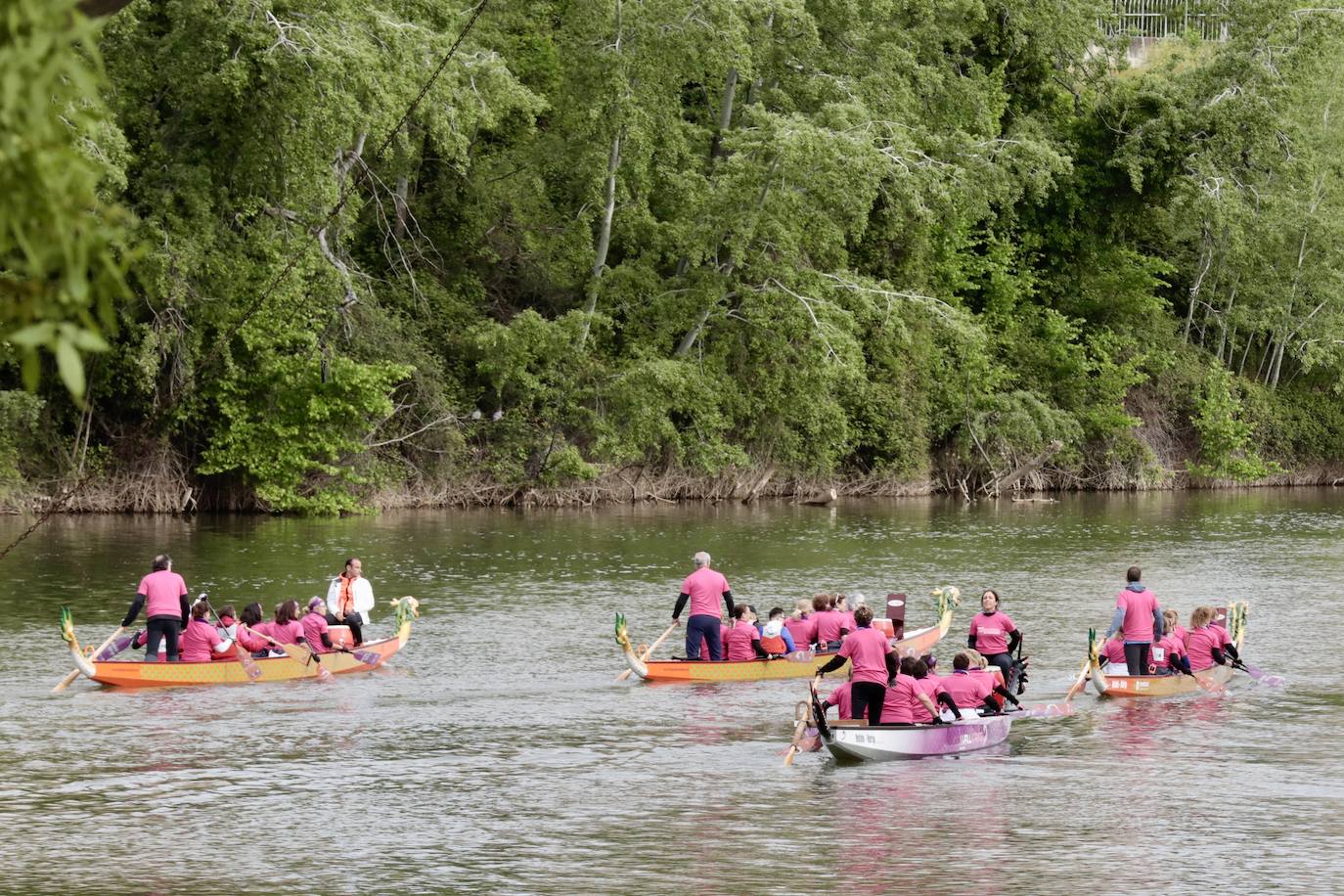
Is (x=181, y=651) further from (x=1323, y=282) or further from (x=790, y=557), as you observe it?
(x=1323, y=282)

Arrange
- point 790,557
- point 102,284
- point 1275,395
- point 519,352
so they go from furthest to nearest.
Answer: point 1275,395, point 519,352, point 790,557, point 102,284

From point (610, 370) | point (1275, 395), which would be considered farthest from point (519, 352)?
point (1275, 395)

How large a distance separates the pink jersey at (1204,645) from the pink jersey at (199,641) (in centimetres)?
1224

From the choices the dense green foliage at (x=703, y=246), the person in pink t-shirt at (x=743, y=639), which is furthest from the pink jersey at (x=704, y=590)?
the dense green foliage at (x=703, y=246)

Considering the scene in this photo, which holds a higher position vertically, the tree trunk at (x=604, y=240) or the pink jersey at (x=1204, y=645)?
the tree trunk at (x=604, y=240)

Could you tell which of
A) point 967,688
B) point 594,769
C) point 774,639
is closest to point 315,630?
point 774,639

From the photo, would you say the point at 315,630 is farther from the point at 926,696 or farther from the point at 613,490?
the point at 613,490

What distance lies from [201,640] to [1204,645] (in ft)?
41.4

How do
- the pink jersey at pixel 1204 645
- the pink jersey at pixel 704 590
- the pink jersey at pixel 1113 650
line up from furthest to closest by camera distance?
the pink jersey at pixel 1204 645 → the pink jersey at pixel 704 590 → the pink jersey at pixel 1113 650

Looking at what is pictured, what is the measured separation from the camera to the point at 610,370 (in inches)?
1892

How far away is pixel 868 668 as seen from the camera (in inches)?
699

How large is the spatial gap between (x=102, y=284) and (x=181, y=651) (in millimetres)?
17293

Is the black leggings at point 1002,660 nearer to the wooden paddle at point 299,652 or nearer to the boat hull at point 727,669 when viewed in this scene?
the boat hull at point 727,669

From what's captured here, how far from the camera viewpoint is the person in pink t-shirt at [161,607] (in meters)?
21.5
